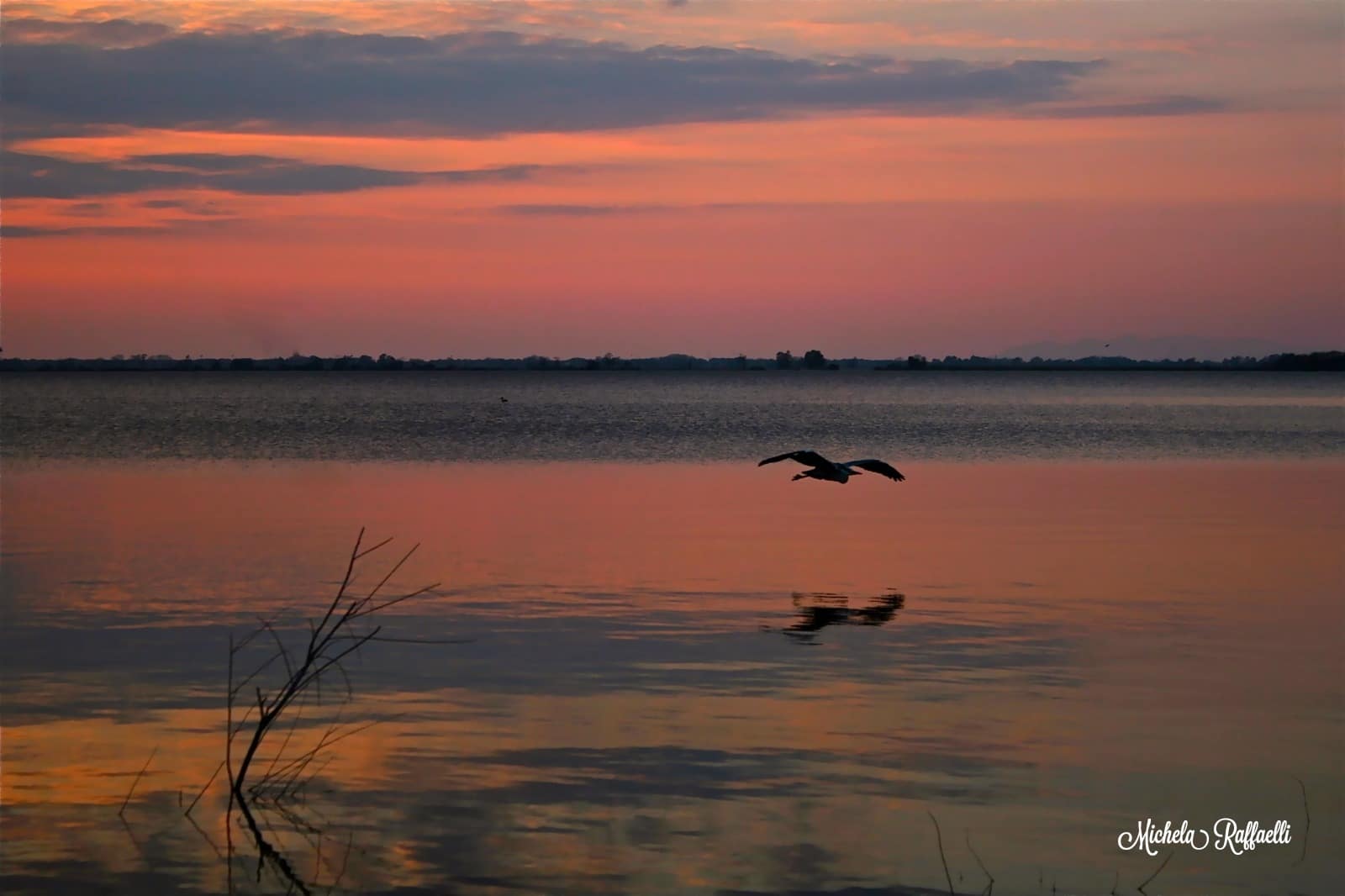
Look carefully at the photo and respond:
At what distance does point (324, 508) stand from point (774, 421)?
4253 cm

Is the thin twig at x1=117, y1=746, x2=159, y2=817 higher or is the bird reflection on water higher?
the bird reflection on water

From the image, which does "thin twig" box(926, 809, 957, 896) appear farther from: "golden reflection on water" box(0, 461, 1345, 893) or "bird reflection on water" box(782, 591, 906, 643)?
"bird reflection on water" box(782, 591, 906, 643)

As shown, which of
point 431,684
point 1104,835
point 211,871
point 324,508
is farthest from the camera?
point 324,508

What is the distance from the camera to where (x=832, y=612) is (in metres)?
14.8

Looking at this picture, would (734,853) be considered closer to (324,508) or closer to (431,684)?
(431,684)

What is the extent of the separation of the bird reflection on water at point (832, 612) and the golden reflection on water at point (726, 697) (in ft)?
0.48

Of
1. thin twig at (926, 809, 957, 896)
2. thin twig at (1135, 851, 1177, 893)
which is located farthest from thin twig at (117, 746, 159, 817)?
thin twig at (1135, 851, 1177, 893)

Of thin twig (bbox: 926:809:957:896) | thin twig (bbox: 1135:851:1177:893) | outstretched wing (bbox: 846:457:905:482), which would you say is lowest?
thin twig (bbox: 1135:851:1177:893)

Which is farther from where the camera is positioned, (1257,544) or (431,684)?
(1257,544)

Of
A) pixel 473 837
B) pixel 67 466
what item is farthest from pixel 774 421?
pixel 473 837

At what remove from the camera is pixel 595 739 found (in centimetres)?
994

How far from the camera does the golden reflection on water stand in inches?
319

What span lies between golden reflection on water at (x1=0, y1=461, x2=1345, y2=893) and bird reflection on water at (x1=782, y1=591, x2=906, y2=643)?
0.15 metres

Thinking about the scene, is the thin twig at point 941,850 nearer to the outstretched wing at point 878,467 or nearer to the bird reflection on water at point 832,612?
the bird reflection on water at point 832,612
